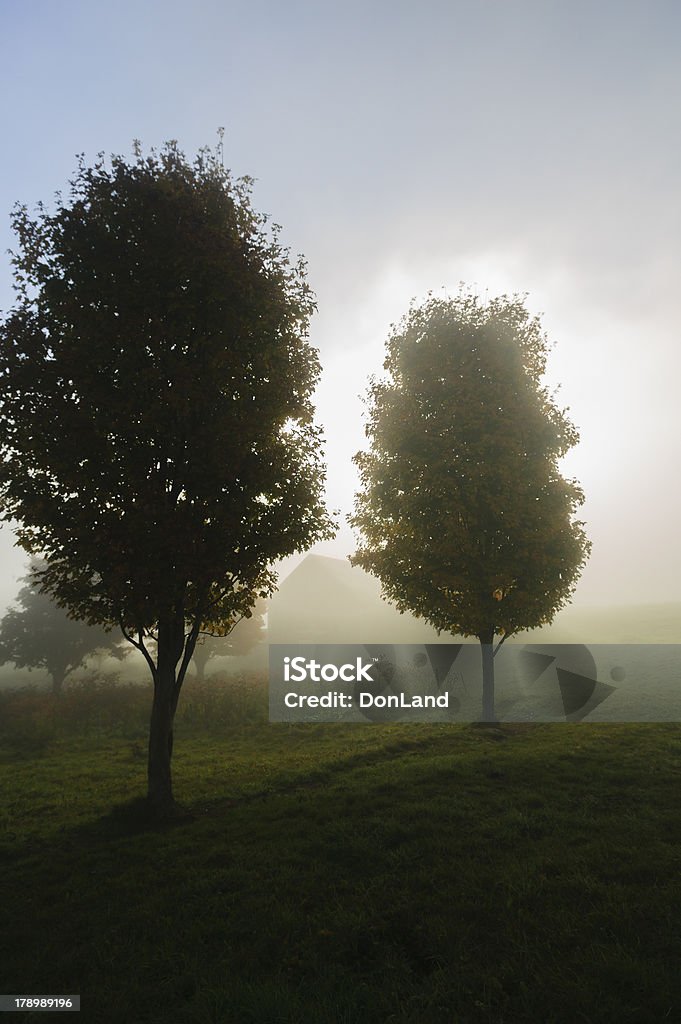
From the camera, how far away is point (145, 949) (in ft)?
21.4

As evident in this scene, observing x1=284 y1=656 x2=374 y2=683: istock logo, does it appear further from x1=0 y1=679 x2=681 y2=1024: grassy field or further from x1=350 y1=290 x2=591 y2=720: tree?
x1=0 y1=679 x2=681 y2=1024: grassy field

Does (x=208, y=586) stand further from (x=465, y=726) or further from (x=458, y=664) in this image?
(x=458, y=664)

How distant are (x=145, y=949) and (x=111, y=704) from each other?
2469cm

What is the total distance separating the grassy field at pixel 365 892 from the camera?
5379mm

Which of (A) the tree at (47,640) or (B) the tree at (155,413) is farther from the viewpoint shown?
(A) the tree at (47,640)

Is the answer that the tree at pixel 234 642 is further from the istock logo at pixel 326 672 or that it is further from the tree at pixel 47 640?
the istock logo at pixel 326 672

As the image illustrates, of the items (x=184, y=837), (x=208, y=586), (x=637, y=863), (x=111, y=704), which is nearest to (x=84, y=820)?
(x=184, y=837)

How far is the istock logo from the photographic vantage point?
26.7m

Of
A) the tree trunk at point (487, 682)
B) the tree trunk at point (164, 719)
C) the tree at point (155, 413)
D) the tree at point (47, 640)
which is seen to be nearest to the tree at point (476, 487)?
the tree trunk at point (487, 682)
